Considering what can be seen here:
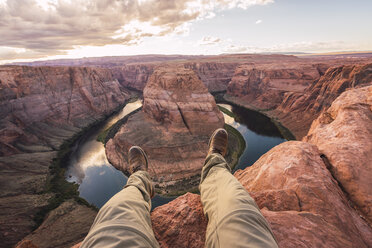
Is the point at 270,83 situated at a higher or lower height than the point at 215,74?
lower

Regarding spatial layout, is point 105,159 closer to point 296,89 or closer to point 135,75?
point 296,89

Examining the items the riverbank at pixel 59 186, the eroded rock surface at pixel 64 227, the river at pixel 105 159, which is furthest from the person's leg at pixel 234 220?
the riverbank at pixel 59 186

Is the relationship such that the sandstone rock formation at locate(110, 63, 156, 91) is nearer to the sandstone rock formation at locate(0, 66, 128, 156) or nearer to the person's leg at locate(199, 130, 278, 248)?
the sandstone rock formation at locate(0, 66, 128, 156)

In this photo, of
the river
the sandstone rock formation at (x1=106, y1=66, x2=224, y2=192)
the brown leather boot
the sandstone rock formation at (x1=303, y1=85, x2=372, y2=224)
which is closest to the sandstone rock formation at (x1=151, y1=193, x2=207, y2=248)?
the brown leather boot

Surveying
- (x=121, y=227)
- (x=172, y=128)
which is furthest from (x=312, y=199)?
(x=172, y=128)

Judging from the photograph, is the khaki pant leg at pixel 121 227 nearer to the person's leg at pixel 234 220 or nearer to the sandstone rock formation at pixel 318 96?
the person's leg at pixel 234 220

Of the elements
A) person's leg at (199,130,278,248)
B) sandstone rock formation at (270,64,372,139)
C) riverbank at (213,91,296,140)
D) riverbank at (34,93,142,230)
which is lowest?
riverbank at (34,93,142,230)
